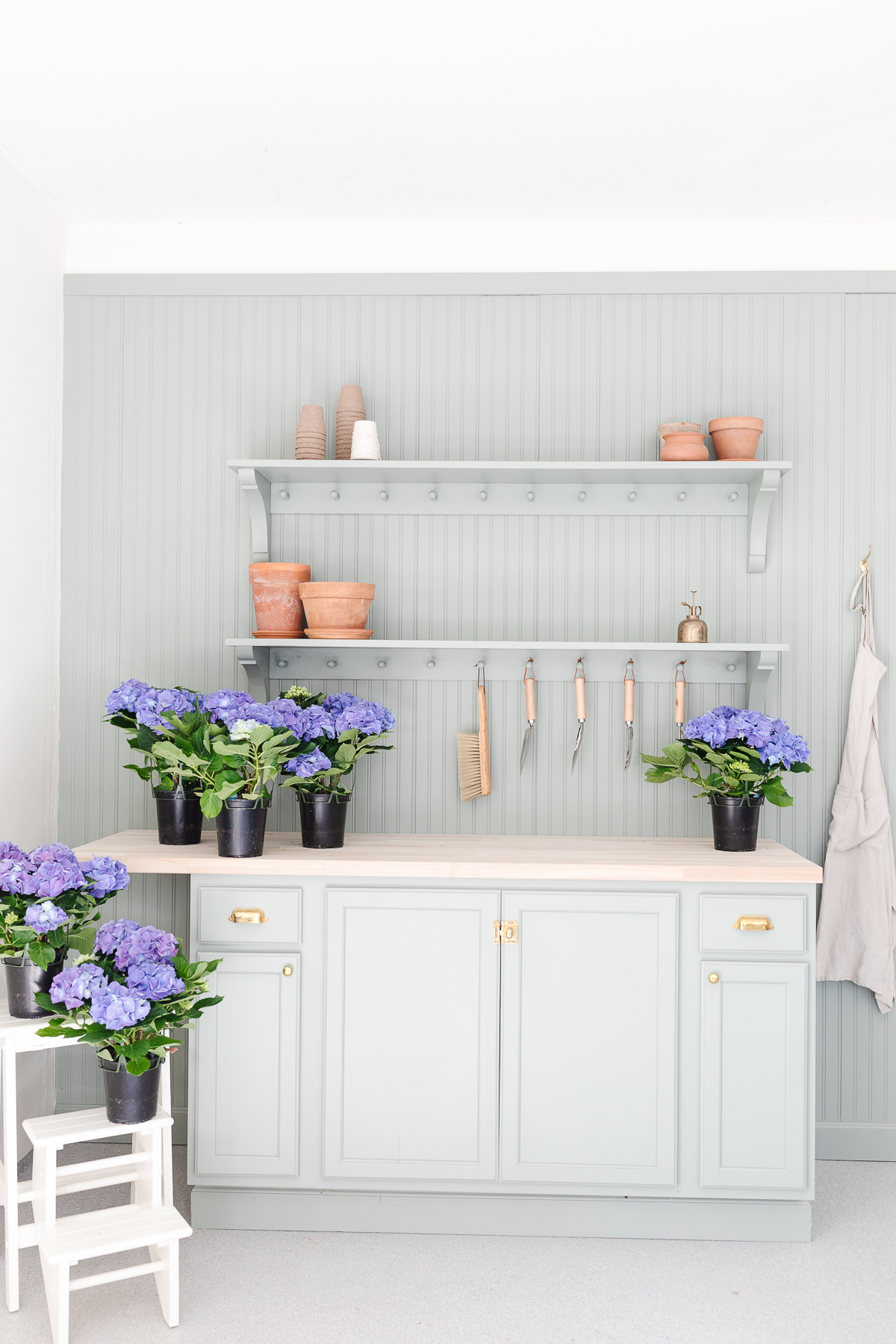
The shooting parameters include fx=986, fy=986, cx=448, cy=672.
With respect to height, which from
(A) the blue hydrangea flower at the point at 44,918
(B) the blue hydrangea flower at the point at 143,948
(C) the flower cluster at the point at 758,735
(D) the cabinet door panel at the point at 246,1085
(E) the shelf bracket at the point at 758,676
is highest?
(E) the shelf bracket at the point at 758,676

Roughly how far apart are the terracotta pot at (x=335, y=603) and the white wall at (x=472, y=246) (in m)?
0.97

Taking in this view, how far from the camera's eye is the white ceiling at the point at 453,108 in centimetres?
199

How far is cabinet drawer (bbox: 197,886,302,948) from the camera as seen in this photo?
233 centimetres

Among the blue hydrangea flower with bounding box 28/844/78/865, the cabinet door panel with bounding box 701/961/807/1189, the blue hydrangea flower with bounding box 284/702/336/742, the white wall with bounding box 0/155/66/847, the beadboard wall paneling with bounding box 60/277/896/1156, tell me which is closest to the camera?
the blue hydrangea flower with bounding box 28/844/78/865

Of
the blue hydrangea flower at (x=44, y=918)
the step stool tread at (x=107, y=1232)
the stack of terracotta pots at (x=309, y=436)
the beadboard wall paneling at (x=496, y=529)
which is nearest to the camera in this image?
the step stool tread at (x=107, y=1232)

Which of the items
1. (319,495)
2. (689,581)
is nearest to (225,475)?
(319,495)

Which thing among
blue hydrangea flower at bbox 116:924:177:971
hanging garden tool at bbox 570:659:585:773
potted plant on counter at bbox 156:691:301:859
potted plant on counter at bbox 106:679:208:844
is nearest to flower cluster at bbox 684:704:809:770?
hanging garden tool at bbox 570:659:585:773

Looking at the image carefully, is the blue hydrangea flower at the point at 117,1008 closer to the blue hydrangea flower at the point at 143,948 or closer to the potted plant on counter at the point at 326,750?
the blue hydrangea flower at the point at 143,948

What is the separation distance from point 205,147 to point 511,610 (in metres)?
1.43

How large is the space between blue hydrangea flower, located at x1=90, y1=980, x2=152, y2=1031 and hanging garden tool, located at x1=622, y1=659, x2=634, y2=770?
56.5 inches

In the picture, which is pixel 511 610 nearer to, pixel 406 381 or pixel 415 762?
pixel 415 762

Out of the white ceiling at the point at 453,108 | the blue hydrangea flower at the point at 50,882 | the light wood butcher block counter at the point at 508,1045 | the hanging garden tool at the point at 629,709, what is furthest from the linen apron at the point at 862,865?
the blue hydrangea flower at the point at 50,882

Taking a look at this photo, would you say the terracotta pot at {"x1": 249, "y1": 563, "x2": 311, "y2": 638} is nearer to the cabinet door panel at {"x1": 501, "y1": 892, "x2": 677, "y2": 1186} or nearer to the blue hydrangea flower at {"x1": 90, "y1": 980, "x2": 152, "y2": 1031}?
the cabinet door panel at {"x1": 501, "y1": 892, "x2": 677, "y2": 1186}

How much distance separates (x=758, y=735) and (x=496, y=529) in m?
0.94
